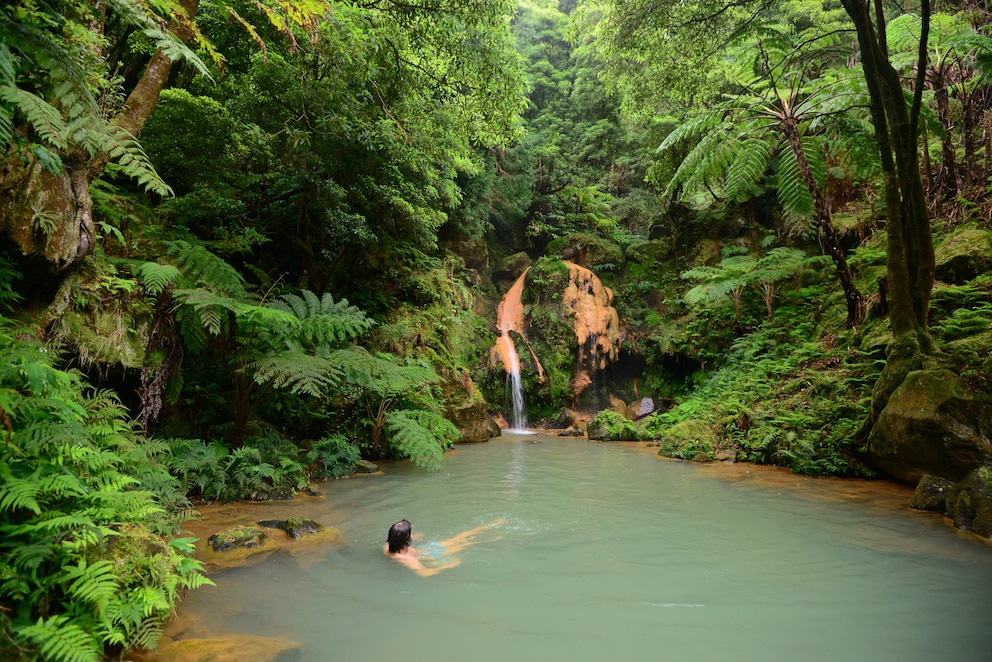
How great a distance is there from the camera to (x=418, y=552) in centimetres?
359

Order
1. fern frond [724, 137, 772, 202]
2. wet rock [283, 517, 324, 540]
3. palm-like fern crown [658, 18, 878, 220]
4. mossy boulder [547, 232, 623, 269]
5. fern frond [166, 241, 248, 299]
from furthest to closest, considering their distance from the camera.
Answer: mossy boulder [547, 232, 623, 269] < fern frond [724, 137, 772, 202] < palm-like fern crown [658, 18, 878, 220] < fern frond [166, 241, 248, 299] < wet rock [283, 517, 324, 540]

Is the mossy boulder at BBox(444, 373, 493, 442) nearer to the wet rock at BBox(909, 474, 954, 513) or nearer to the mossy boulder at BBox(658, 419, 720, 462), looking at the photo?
the mossy boulder at BBox(658, 419, 720, 462)

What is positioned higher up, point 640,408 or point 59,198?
point 59,198

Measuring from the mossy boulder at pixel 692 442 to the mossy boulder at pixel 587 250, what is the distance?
26.4ft

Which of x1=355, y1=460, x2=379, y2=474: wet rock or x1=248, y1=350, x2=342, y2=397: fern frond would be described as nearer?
x1=248, y1=350, x2=342, y2=397: fern frond

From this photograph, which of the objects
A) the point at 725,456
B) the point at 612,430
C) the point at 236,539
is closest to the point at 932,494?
the point at 725,456

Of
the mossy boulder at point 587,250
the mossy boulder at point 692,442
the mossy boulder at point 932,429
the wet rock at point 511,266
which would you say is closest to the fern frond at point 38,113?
the mossy boulder at point 932,429

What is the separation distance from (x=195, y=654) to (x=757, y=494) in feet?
18.2

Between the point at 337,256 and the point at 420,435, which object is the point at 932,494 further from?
the point at 337,256

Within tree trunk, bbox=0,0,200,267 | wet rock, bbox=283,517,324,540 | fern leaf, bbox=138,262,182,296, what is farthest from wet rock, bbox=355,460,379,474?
tree trunk, bbox=0,0,200,267

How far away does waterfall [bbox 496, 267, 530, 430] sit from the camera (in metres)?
12.8

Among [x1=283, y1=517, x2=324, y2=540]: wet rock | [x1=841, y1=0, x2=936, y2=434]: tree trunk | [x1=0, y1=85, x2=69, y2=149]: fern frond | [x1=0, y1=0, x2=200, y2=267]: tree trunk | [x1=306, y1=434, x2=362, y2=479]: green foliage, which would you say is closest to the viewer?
[x1=0, y1=85, x2=69, y2=149]: fern frond

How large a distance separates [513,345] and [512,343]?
3.1 inches

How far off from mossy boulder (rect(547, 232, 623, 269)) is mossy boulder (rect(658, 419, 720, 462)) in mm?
8058
